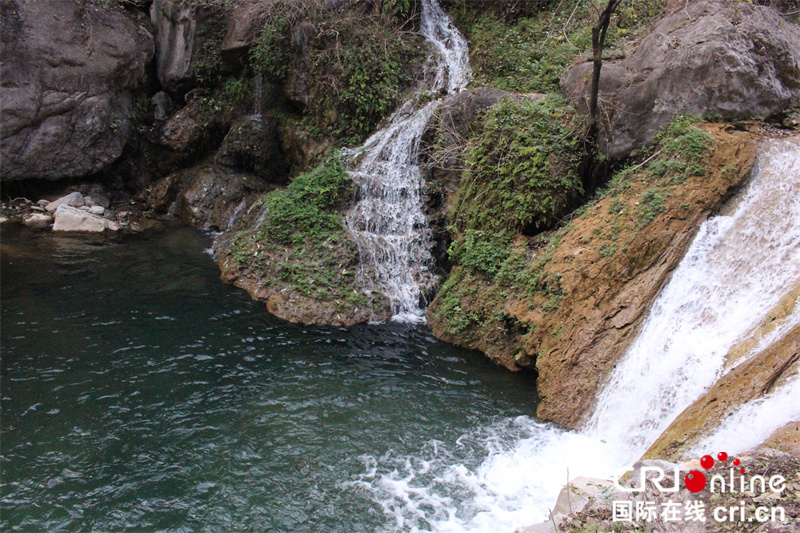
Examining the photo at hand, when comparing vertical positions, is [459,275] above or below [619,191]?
below

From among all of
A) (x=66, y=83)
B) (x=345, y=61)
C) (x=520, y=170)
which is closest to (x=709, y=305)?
(x=520, y=170)

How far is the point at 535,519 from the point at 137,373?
21.2 ft

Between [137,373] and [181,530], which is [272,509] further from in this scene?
[137,373]

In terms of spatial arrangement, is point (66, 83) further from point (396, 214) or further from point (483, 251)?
point (483, 251)

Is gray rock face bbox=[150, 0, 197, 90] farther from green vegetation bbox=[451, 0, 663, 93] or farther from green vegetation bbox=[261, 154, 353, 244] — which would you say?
green vegetation bbox=[451, 0, 663, 93]

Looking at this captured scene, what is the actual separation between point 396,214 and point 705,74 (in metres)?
6.64

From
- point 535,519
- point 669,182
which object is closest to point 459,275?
point 669,182

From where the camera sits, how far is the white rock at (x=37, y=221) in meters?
15.0

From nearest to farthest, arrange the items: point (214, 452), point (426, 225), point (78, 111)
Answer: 1. point (214, 452)
2. point (426, 225)
3. point (78, 111)

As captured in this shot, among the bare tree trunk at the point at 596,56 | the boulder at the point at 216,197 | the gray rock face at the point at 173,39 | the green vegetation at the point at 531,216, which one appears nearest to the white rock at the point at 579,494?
the green vegetation at the point at 531,216

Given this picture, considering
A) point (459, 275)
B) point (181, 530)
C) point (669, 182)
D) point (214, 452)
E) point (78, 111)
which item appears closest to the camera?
point (181, 530)

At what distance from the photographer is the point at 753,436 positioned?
5.36m

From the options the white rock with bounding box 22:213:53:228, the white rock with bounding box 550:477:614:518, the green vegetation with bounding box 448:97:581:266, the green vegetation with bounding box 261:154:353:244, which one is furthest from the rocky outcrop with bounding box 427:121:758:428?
the white rock with bounding box 22:213:53:228

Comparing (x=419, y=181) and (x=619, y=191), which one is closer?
(x=619, y=191)
